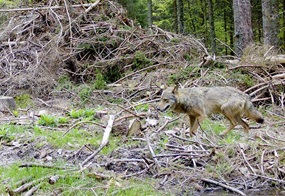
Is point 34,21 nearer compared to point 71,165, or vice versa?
point 71,165

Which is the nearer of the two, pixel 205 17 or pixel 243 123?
pixel 243 123

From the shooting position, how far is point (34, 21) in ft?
45.4

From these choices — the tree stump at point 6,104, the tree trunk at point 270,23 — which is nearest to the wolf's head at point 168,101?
the tree stump at point 6,104

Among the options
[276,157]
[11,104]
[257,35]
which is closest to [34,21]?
[11,104]

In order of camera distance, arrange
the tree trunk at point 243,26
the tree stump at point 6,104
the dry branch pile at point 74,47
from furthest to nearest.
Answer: the tree trunk at point 243,26 < the dry branch pile at point 74,47 < the tree stump at point 6,104

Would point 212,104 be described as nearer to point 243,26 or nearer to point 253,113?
point 253,113

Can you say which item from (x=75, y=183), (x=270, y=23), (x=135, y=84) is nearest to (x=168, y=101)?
(x=75, y=183)

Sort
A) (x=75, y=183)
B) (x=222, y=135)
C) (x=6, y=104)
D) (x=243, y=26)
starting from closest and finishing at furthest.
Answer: (x=75, y=183), (x=222, y=135), (x=6, y=104), (x=243, y=26)

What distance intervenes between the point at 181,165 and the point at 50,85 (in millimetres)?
6569

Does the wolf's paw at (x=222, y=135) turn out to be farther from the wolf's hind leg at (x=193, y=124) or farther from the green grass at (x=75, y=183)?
the green grass at (x=75, y=183)

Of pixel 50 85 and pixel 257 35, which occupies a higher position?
pixel 50 85

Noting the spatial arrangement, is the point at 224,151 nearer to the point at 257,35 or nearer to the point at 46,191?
the point at 46,191

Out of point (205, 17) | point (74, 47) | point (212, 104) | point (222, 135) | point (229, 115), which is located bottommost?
point (205, 17)

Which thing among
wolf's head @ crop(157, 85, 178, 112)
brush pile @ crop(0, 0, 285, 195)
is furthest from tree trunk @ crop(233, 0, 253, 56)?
wolf's head @ crop(157, 85, 178, 112)
